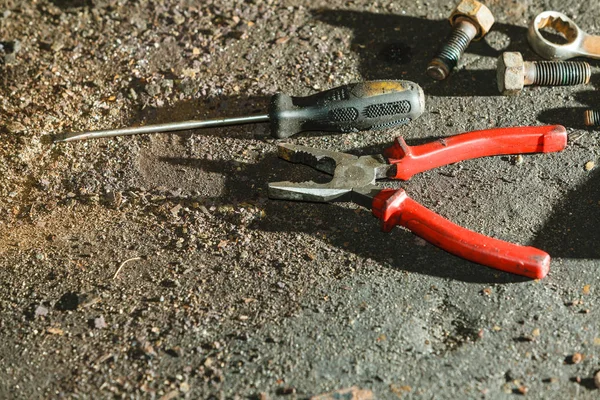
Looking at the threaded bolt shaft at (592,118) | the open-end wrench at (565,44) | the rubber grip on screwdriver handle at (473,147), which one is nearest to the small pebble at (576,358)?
the rubber grip on screwdriver handle at (473,147)

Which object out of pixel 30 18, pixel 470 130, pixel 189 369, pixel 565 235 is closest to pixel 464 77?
pixel 470 130

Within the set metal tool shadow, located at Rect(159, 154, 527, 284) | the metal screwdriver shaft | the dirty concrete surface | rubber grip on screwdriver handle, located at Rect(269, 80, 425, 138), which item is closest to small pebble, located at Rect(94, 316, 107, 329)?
the dirty concrete surface

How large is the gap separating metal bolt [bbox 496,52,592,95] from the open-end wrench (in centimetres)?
8

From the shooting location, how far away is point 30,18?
99.7 inches

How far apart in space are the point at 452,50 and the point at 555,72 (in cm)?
33

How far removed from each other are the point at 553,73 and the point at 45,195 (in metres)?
1.59

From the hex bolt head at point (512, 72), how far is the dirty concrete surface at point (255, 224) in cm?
8

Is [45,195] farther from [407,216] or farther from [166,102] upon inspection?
[407,216]

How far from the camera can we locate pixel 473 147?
200 cm

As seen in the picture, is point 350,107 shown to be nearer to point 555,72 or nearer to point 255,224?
point 255,224

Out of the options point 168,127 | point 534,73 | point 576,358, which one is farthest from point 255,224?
point 534,73

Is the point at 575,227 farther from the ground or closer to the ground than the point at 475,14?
closer to the ground

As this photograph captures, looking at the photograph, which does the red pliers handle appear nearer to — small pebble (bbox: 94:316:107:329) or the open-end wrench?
the open-end wrench

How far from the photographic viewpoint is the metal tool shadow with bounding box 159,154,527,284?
187 centimetres
